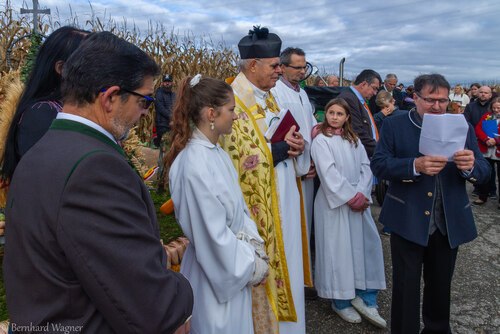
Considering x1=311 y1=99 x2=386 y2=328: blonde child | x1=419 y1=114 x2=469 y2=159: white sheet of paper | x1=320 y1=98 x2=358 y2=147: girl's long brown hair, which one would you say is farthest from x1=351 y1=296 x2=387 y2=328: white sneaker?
x1=419 y1=114 x2=469 y2=159: white sheet of paper

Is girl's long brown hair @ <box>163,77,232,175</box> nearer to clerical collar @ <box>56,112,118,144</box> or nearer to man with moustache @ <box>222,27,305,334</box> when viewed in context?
man with moustache @ <box>222,27,305,334</box>

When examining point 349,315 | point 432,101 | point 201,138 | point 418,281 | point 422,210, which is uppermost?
point 432,101

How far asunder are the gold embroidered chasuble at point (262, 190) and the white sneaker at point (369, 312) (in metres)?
0.95

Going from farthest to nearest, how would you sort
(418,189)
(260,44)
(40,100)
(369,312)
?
(369,312) < (260,44) < (418,189) < (40,100)

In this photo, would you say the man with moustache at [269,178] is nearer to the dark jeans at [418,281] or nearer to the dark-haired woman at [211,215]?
the dark-haired woman at [211,215]

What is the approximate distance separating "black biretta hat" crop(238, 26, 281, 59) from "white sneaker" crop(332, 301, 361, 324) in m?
2.17

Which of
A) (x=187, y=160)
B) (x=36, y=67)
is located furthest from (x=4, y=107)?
(x=187, y=160)

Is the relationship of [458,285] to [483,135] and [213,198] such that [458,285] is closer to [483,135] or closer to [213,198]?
[213,198]

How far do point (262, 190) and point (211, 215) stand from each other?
2.43 ft

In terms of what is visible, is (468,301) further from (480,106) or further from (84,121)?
(480,106)

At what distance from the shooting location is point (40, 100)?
6.17 feet

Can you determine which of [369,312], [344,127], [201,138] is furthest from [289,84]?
[369,312]

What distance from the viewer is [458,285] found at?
4309mm

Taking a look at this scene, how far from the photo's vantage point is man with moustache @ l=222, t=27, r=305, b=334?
2.70 metres
